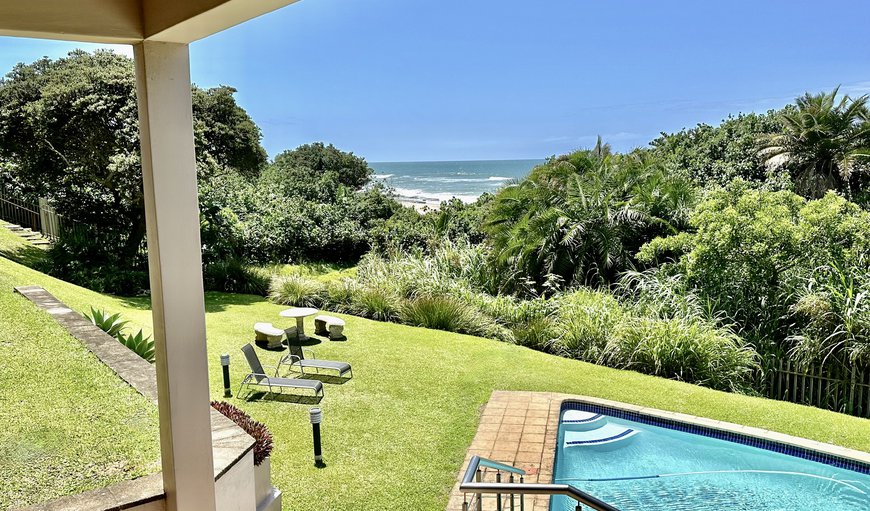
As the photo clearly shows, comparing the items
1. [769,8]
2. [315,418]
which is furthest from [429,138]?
[315,418]

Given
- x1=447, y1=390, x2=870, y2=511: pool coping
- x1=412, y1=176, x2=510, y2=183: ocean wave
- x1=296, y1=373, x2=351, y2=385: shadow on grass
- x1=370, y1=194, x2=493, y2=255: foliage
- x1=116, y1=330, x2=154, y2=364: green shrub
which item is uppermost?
x1=412, y1=176, x2=510, y2=183: ocean wave

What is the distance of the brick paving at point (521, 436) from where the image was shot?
208 inches

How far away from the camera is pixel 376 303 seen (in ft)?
35.9

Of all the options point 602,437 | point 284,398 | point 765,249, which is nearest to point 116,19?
point 284,398

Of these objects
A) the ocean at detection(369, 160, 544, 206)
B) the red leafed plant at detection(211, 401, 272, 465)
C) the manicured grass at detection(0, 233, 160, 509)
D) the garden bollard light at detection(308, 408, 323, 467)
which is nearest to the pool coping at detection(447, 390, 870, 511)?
the garden bollard light at detection(308, 408, 323, 467)

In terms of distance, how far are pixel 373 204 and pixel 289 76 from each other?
202 feet

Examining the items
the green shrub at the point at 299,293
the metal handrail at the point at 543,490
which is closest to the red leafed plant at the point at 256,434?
the metal handrail at the point at 543,490

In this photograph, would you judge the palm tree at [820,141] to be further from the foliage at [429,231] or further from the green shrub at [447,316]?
the green shrub at [447,316]

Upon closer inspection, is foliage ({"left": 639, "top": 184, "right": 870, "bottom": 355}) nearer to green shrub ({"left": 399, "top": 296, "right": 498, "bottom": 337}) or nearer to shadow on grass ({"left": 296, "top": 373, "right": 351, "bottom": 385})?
green shrub ({"left": 399, "top": 296, "right": 498, "bottom": 337})

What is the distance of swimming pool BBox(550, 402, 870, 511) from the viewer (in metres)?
5.59

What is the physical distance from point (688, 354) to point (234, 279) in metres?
8.98

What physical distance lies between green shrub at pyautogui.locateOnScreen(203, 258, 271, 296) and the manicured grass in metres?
7.00

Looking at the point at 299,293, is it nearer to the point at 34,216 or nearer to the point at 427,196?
the point at 34,216

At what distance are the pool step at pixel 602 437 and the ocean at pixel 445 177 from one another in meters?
54.5
